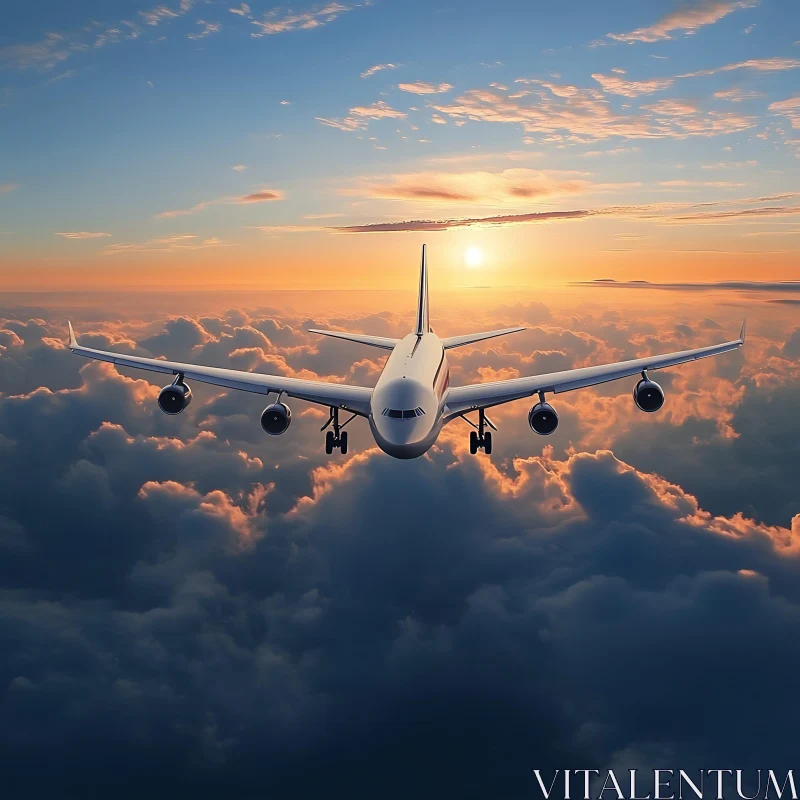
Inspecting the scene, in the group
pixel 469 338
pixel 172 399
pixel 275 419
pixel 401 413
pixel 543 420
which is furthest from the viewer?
pixel 469 338

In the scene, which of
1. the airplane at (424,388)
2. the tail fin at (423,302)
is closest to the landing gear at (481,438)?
the airplane at (424,388)

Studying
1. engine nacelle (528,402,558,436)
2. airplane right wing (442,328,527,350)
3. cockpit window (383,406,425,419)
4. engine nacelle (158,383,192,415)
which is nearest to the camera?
Answer: cockpit window (383,406,425,419)

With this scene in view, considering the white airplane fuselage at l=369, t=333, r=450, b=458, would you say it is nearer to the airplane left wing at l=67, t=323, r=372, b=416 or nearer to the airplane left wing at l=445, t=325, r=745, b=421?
the airplane left wing at l=445, t=325, r=745, b=421

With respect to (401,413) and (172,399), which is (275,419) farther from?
(401,413)

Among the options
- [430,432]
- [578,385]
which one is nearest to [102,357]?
[430,432]

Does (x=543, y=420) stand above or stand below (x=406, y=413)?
below

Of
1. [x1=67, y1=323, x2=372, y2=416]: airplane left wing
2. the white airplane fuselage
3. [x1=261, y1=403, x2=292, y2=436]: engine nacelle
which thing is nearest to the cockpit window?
the white airplane fuselage

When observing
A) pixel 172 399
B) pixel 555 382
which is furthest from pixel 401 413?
pixel 172 399

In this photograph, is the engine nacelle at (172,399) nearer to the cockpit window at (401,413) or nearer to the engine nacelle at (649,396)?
the cockpit window at (401,413)
